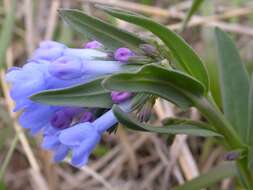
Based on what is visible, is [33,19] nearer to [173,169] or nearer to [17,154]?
[17,154]

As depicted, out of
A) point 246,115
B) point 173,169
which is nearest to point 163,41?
point 246,115

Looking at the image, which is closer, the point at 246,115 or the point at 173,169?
the point at 246,115

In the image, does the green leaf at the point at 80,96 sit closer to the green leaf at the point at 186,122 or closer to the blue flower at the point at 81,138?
the blue flower at the point at 81,138

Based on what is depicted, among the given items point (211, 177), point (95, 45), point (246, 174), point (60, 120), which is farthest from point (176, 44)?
point (211, 177)

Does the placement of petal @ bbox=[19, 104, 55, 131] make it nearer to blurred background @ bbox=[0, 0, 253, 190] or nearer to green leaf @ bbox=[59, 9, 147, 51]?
green leaf @ bbox=[59, 9, 147, 51]

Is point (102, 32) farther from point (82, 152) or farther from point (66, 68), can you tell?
point (82, 152)

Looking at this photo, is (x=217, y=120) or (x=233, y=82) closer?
(x=217, y=120)
